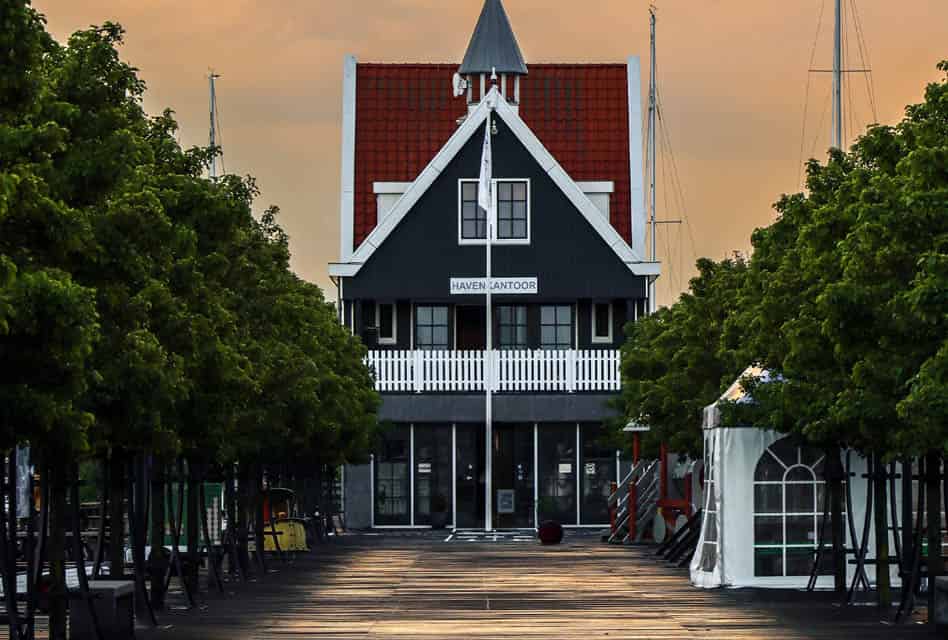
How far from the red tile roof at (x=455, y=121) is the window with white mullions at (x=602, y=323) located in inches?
110

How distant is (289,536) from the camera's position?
194 ft

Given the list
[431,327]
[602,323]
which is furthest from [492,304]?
[602,323]

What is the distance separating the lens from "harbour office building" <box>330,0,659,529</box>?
78438 millimetres

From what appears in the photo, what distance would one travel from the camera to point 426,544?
65.5m

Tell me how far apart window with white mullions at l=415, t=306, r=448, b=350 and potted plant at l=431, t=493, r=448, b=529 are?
566 centimetres

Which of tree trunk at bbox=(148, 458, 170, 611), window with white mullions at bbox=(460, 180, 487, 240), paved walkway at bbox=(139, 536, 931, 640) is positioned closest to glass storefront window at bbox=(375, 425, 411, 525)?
window with white mullions at bbox=(460, 180, 487, 240)

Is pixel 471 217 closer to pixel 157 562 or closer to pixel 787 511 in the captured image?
pixel 787 511

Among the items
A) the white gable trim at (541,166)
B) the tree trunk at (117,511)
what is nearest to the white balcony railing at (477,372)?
the white gable trim at (541,166)

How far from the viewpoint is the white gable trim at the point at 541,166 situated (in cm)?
7931

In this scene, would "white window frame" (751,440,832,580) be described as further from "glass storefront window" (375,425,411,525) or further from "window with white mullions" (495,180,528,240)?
"window with white mullions" (495,180,528,240)

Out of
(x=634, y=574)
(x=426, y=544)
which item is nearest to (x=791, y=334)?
(x=634, y=574)

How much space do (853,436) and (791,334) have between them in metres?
1.61

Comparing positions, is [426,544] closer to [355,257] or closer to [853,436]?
[355,257]

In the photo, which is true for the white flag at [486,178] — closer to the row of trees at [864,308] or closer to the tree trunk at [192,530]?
the row of trees at [864,308]
